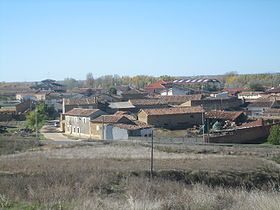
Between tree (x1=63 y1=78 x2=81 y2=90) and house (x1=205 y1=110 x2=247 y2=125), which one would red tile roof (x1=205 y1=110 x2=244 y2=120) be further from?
tree (x1=63 y1=78 x2=81 y2=90)

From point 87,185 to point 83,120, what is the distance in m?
21.5

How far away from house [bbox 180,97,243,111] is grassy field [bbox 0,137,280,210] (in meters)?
18.9

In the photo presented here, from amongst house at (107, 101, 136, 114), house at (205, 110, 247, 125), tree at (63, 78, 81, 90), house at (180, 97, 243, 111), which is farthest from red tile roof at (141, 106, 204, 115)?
tree at (63, 78, 81, 90)

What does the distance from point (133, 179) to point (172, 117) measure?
2027 cm

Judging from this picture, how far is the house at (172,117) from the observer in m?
34.3

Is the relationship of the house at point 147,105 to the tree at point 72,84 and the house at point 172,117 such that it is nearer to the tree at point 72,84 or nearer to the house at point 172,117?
the house at point 172,117

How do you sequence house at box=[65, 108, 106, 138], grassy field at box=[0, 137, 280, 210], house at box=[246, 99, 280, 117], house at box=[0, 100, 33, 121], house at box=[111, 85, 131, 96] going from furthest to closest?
1. house at box=[111, 85, 131, 96]
2. house at box=[0, 100, 33, 121]
3. house at box=[246, 99, 280, 117]
4. house at box=[65, 108, 106, 138]
5. grassy field at box=[0, 137, 280, 210]

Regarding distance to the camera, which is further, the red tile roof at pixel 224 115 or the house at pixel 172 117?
the red tile roof at pixel 224 115

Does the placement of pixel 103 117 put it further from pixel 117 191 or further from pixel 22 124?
pixel 117 191

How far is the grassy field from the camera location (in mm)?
8414

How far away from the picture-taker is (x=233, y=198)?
355 inches

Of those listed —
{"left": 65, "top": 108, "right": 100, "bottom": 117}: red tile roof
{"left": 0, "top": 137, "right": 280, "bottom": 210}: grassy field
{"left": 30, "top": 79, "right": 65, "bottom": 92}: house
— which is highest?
{"left": 30, "top": 79, "right": 65, "bottom": 92}: house

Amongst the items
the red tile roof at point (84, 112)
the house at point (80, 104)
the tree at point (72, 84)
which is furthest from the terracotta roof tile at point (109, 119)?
the tree at point (72, 84)

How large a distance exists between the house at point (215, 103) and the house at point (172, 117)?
880 centimetres
